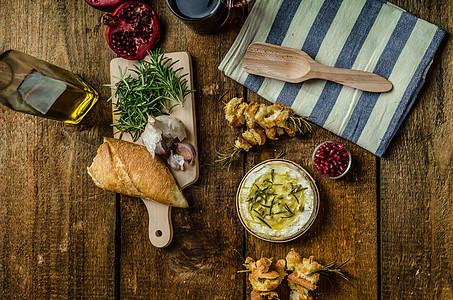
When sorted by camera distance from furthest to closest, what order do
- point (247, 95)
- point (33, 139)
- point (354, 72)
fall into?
point (33, 139), point (247, 95), point (354, 72)

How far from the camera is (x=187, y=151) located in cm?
149

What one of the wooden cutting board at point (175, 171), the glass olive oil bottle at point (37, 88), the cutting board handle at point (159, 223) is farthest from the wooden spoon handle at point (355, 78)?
the glass olive oil bottle at point (37, 88)

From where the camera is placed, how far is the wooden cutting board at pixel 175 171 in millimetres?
1511

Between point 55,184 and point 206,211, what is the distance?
0.66m

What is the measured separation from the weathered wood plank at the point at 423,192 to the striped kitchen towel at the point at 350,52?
0.07 meters

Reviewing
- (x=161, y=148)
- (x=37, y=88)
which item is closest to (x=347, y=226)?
(x=161, y=148)

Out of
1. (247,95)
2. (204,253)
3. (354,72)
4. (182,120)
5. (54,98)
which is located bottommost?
(204,253)

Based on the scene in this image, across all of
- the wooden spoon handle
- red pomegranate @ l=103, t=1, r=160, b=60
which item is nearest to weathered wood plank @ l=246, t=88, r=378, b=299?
the wooden spoon handle

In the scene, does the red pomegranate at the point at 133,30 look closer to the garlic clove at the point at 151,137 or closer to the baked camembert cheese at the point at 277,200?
the garlic clove at the point at 151,137

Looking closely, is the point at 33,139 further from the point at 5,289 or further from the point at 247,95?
the point at 247,95

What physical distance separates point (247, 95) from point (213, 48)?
0.78ft

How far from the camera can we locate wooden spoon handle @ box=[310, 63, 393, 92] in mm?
1407

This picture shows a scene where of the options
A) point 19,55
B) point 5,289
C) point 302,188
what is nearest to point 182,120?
point 302,188

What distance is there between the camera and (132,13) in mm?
1496
